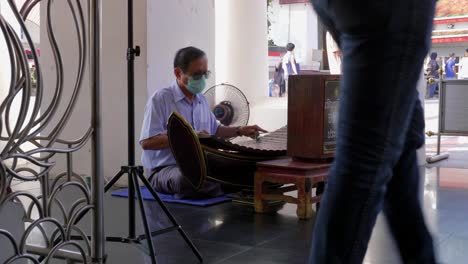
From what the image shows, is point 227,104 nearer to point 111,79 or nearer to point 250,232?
point 111,79

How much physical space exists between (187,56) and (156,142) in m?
0.59

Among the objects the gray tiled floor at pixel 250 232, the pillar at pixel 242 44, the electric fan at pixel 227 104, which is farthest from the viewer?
the pillar at pixel 242 44

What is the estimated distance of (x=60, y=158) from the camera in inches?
207

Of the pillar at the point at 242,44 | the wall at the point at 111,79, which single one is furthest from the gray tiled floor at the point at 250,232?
the pillar at the point at 242,44

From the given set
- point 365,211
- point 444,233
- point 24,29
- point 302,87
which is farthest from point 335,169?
point 302,87

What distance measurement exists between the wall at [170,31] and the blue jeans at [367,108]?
375cm

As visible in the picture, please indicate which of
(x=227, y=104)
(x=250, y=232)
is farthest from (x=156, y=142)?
(x=227, y=104)

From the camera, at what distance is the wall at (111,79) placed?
4.95 meters

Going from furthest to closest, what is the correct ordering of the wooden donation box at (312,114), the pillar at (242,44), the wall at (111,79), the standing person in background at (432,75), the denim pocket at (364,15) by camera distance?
1. the standing person in background at (432,75)
2. the pillar at (242,44)
3. the wall at (111,79)
4. the wooden donation box at (312,114)
5. the denim pocket at (364,15)

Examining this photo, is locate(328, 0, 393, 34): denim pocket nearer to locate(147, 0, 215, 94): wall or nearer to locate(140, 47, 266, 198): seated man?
locate(140, 47, 266, 198): seated man

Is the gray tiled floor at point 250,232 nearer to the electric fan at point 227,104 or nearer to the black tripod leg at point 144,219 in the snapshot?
the black tripod leg at point 144,219

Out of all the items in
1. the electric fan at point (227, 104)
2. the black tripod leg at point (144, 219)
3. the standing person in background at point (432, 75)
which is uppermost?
the standing person in background at point (432, 75)

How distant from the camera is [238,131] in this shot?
14.4 ft

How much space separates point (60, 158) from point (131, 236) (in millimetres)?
2571
